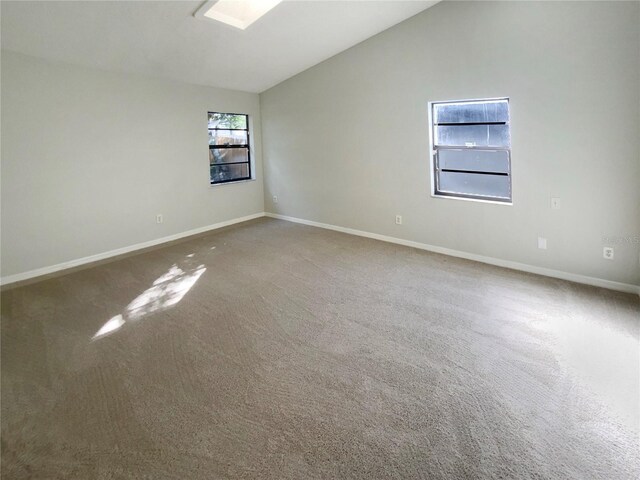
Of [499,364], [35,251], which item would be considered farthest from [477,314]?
[35,251]

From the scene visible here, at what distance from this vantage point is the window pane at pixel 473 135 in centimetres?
391

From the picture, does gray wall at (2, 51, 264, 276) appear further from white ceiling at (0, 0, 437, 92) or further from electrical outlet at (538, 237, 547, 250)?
electrical outlet at (538, 237, 547, 250)

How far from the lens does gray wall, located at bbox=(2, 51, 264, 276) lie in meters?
3.86

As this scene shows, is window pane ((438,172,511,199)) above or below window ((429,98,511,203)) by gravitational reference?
below

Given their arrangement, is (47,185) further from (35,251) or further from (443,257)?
(443,257)

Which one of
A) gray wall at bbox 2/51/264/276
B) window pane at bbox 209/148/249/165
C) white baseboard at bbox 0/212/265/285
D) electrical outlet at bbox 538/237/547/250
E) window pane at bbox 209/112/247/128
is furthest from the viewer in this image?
window pane at bbox 209/148/249/165

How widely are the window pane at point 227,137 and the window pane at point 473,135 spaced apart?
3.65 meters

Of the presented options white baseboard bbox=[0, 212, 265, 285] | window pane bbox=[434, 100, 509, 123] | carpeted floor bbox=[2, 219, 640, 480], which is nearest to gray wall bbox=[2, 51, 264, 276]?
white baseboard bbox=[0, 212, 265, 285]

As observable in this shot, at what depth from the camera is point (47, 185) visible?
161 inches

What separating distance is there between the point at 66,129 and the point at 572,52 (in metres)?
5.43

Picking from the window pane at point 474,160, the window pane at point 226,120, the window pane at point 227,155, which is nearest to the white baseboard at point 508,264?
the window pane at point 474,160

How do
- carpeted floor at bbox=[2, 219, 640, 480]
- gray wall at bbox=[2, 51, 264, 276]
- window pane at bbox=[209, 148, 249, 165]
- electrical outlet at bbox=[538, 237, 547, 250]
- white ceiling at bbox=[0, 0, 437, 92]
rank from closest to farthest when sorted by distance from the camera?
carpeted floor at bbox=[2, 219, 640, 480]
white ceiling at bbox=[0, 0, 437, 92]
electrical outlet at bbox=[538, 237, 547, 250]
gray wall at bbox=[2, 51, 264, 276]
window pane at bbox=[209, 148, 249, 165]

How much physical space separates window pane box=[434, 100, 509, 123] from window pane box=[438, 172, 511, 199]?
0.63m

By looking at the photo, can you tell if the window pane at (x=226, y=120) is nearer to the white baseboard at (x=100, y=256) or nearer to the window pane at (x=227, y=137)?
the window pane at (x=227, y=137)
